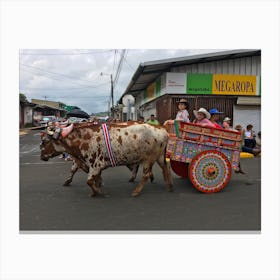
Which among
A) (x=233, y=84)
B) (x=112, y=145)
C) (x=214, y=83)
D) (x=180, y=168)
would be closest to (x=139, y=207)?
(x=112, y=145)

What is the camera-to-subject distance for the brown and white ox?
4.90 meters

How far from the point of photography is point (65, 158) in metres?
9.62

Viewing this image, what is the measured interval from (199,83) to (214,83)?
662 mm

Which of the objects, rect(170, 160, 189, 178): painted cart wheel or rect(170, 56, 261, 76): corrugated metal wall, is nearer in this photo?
rect(170, 160, 189, 178): painted cart wheel

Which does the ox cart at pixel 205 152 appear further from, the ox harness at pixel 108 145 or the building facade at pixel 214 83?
the building facade at pixel 214 83

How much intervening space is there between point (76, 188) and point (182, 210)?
2.47 meters

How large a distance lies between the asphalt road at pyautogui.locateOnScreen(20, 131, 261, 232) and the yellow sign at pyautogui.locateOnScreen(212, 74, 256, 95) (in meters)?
5.78

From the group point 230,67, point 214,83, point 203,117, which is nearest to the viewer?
point 203,117

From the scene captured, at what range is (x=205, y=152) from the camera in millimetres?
5062

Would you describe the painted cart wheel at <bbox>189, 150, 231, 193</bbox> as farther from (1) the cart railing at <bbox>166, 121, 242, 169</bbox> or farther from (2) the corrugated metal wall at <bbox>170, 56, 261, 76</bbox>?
(2) the corrugated metal wall at <bbox>170, 56, 261, 76</bbox>

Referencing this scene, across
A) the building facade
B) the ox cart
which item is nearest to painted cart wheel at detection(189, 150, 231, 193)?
the ox cart

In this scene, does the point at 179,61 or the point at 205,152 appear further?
the point at 179,61

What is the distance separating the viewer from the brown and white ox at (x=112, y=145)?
4898 mm

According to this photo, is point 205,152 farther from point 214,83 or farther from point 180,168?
point 214,83
